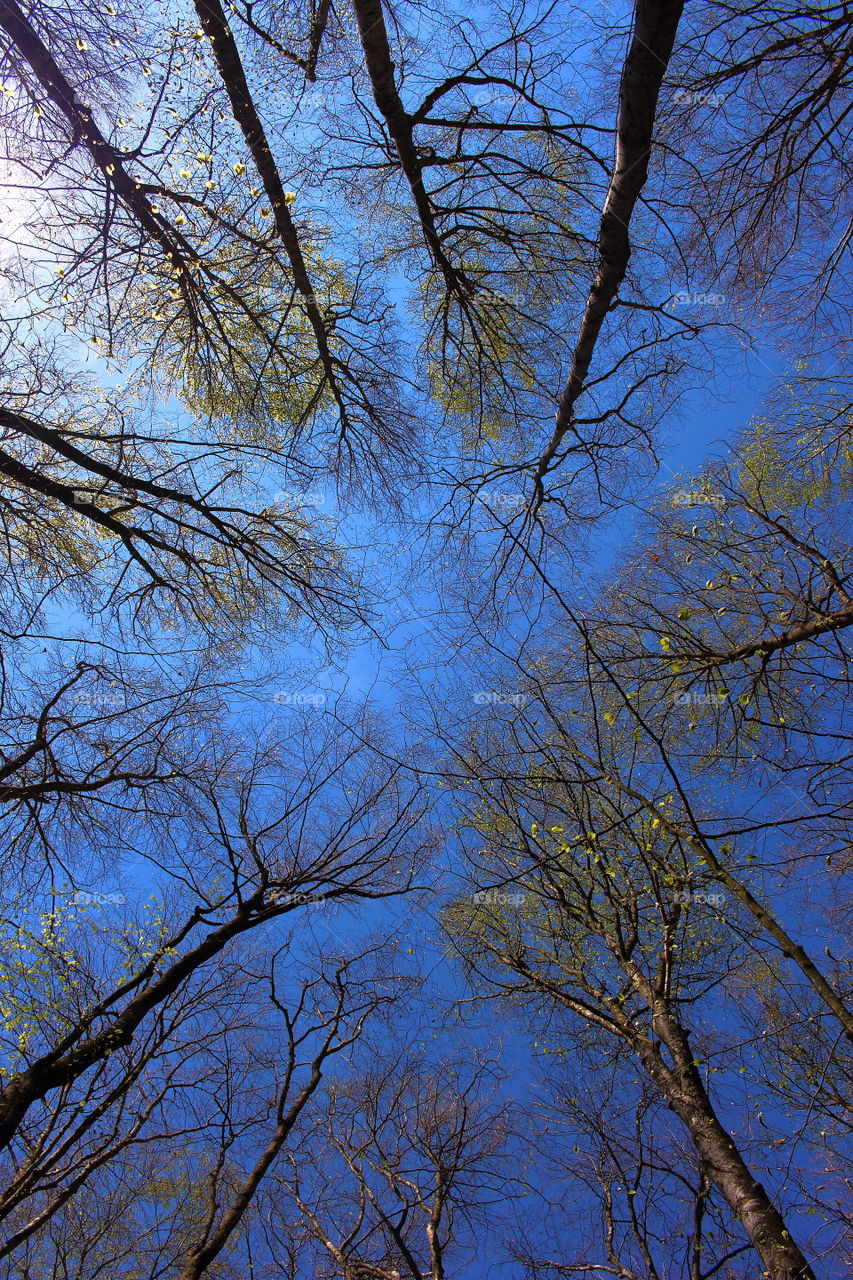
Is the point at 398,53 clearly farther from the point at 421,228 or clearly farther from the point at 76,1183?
the point at 76,1183

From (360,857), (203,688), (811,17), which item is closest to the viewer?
(811,17)

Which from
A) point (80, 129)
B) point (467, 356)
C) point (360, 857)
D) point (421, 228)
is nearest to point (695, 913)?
point (360, 857)

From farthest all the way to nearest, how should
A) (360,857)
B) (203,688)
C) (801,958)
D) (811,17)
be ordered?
(203,688), (360,857), (811,17), (801,958)

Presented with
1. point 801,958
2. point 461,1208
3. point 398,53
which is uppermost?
point 398,53

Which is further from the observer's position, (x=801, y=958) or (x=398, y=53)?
(x=398, y=53)

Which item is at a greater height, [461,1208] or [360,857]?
[360,857]

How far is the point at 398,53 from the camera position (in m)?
4.53

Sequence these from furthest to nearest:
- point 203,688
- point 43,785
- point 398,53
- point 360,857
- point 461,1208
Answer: point 461,1208 → point 203,688 → point 360,857 → point 43,785 → point 398,53

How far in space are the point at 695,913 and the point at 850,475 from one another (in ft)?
16.8

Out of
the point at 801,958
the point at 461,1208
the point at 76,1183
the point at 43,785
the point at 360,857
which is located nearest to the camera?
the point at 801,958

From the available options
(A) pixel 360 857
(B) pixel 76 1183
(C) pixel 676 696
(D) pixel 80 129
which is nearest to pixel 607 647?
(C) pixel 676 696

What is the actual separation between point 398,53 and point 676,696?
5765 millimetres

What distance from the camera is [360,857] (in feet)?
18.6

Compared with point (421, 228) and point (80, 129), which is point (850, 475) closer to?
point (421, 228)
